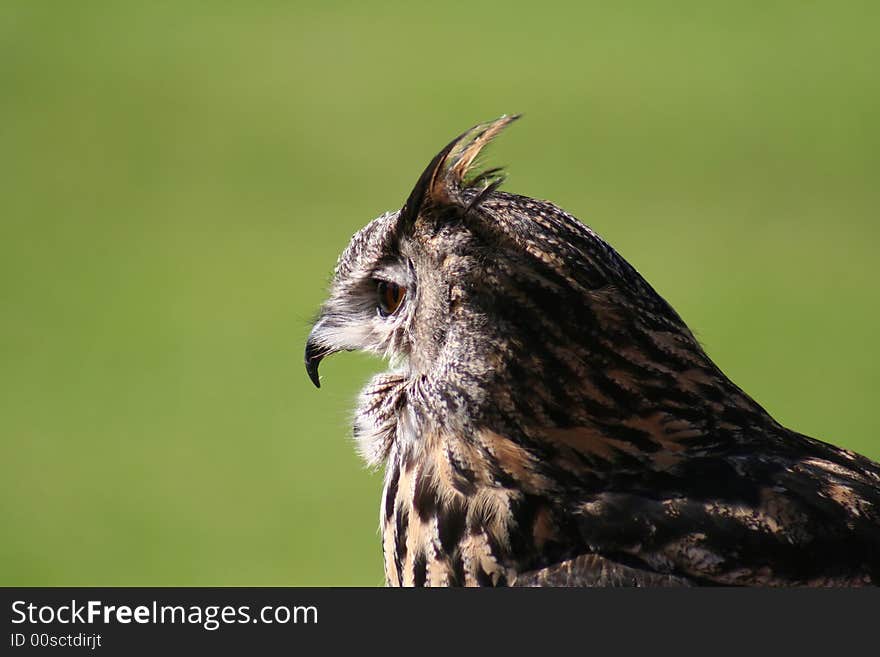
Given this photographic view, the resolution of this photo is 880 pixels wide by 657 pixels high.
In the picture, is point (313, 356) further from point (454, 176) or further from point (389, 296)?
point (454, 176)

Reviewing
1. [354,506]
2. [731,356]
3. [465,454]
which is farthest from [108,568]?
[465,454]

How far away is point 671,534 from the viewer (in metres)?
2.74

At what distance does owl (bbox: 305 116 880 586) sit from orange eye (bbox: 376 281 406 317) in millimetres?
131

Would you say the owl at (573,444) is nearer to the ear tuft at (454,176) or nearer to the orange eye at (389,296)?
the ear tuft at (454,176)

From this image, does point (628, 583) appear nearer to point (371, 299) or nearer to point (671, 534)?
point (671, 534)

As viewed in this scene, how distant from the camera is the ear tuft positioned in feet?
10.5

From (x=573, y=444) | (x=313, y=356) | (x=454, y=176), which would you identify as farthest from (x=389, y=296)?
(x=573, y=444)

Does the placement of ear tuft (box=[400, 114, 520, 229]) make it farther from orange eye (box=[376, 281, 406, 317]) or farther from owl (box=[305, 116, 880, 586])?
orange eye (box=[376, 281, 406, 317])

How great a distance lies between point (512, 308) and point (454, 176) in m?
0.51

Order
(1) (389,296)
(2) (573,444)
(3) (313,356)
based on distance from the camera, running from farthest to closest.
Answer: (3) (313,356) < (1) (389,296) < (2) (573,444)

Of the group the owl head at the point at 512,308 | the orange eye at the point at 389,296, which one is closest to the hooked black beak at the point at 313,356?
the orange eye at the point at 389,296

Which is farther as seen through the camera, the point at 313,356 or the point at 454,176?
the point at 313,356

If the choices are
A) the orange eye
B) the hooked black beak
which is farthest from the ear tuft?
the hooked black beak

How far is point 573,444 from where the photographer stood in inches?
117
